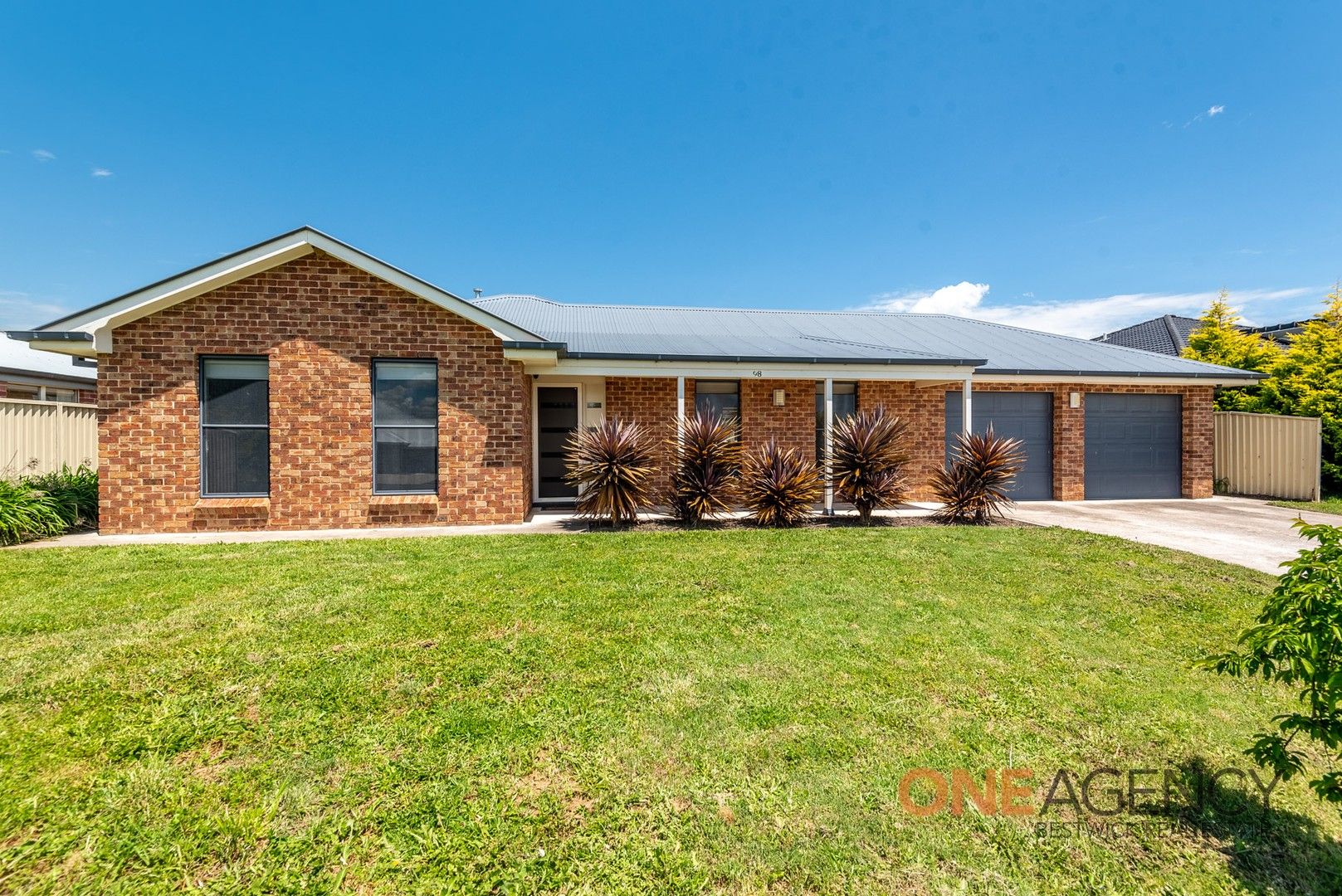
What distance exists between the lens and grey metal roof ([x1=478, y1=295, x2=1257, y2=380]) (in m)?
9.77

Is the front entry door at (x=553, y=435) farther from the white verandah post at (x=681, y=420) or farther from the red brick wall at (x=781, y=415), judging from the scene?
the red brick wall at (x=781, y=415)

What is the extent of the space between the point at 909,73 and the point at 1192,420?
397 inches

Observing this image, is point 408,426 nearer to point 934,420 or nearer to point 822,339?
point 822,339

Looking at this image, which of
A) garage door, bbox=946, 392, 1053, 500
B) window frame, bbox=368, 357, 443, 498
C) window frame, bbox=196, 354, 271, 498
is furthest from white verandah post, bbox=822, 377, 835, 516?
window frame, bbox=196, 354, 271, 498

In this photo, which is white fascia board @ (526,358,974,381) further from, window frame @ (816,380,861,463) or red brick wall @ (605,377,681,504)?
window frame @ (816,380,861,463)

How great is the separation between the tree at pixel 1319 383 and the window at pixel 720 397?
13.4 metres

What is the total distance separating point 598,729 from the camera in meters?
2.86

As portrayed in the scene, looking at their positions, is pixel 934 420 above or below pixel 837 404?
below

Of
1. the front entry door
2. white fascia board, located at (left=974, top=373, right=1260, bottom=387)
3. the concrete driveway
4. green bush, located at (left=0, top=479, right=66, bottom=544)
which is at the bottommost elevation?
the concrete driveway

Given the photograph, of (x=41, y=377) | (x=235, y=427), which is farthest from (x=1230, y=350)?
(x=41, y=377)

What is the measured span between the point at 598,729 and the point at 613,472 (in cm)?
556

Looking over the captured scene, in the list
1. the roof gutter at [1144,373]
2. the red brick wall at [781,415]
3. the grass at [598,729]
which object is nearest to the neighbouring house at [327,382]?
the red brick wall at [781,415]

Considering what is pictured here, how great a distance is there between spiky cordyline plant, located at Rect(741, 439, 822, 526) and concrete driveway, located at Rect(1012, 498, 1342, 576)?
400cm

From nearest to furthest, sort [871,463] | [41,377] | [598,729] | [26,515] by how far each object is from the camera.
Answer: [598,729]
[26,515]
[871,463]
[41,377]
